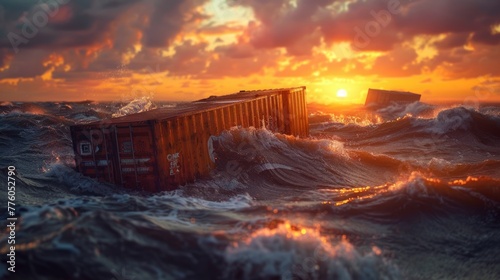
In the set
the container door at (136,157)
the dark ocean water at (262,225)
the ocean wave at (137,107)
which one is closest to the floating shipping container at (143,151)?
the container door at (136,157)

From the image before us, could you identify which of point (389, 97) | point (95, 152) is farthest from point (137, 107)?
point (389, 97)

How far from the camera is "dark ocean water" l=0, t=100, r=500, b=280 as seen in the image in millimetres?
5121

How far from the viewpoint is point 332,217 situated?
7496mm

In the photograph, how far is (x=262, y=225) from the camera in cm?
642

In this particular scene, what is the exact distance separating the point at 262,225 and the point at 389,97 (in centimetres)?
6117

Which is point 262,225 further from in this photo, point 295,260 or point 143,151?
point 143,151

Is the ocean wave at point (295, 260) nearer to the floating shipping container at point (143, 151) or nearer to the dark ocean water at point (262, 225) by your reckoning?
the dark ocean water at point (262, 225)

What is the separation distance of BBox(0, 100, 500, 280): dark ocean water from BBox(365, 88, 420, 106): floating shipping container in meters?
50.5

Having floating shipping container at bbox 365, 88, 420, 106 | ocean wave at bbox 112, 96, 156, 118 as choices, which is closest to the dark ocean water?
ocean wave at bbox 112, 96, 156, 118

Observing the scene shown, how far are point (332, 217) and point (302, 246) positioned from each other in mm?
2408

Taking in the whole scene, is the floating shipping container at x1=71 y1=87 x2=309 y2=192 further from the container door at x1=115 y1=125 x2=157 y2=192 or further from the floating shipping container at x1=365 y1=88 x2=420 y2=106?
the floating shipping container at x1=365 y1=88 x2=420 y2=106

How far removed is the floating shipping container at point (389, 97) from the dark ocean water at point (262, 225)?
166 feet

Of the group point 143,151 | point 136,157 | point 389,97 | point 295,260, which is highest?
point 389,97

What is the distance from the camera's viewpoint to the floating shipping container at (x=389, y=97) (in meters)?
62.1
